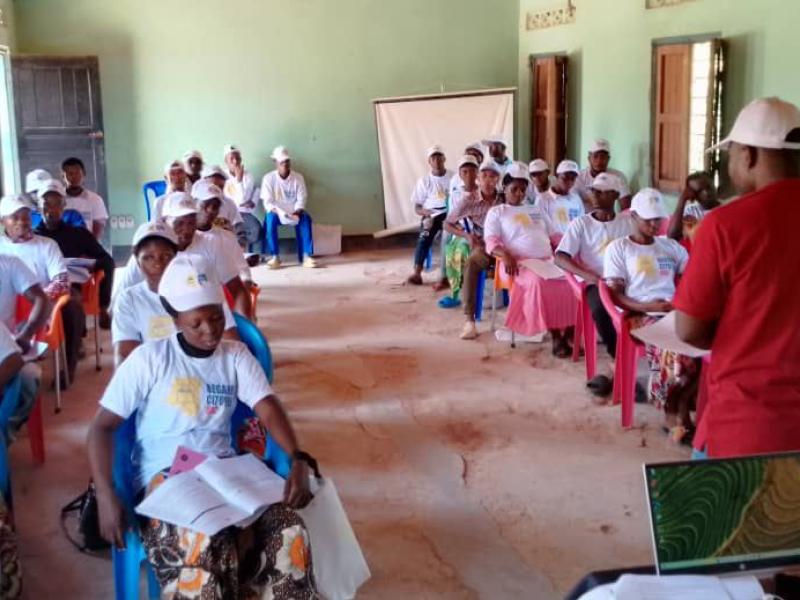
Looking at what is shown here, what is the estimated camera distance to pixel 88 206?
7434 millimetres

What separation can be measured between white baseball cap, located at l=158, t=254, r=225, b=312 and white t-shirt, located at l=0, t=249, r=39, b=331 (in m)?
2.07

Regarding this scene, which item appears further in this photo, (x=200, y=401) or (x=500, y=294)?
(x=500, y=294)

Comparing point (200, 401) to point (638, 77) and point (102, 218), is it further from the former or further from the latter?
point (638, 77)

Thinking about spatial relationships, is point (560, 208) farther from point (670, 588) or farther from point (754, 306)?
point (670, 588)

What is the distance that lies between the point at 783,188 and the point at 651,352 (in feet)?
8.75

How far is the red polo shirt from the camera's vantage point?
2061 mm

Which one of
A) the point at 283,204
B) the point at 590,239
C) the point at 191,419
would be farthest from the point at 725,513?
the point at 283,204

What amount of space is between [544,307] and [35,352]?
3.03m

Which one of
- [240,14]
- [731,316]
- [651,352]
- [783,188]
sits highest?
[240,14]

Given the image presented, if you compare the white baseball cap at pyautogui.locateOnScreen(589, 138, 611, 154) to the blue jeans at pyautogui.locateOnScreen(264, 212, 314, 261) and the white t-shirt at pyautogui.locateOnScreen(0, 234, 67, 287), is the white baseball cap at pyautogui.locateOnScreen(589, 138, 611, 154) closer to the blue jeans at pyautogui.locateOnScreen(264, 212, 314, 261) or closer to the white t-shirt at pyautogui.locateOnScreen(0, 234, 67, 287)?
the blue jeans at pyautogui.locateOnScreen(264, 212, 314, 261)

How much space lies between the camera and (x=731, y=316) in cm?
212

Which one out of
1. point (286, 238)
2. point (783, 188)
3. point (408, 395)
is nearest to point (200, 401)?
point (783, 188)

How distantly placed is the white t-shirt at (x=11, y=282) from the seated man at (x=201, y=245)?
1.40 feet

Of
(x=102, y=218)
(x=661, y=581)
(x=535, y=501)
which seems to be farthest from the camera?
(x=102, y=218)
